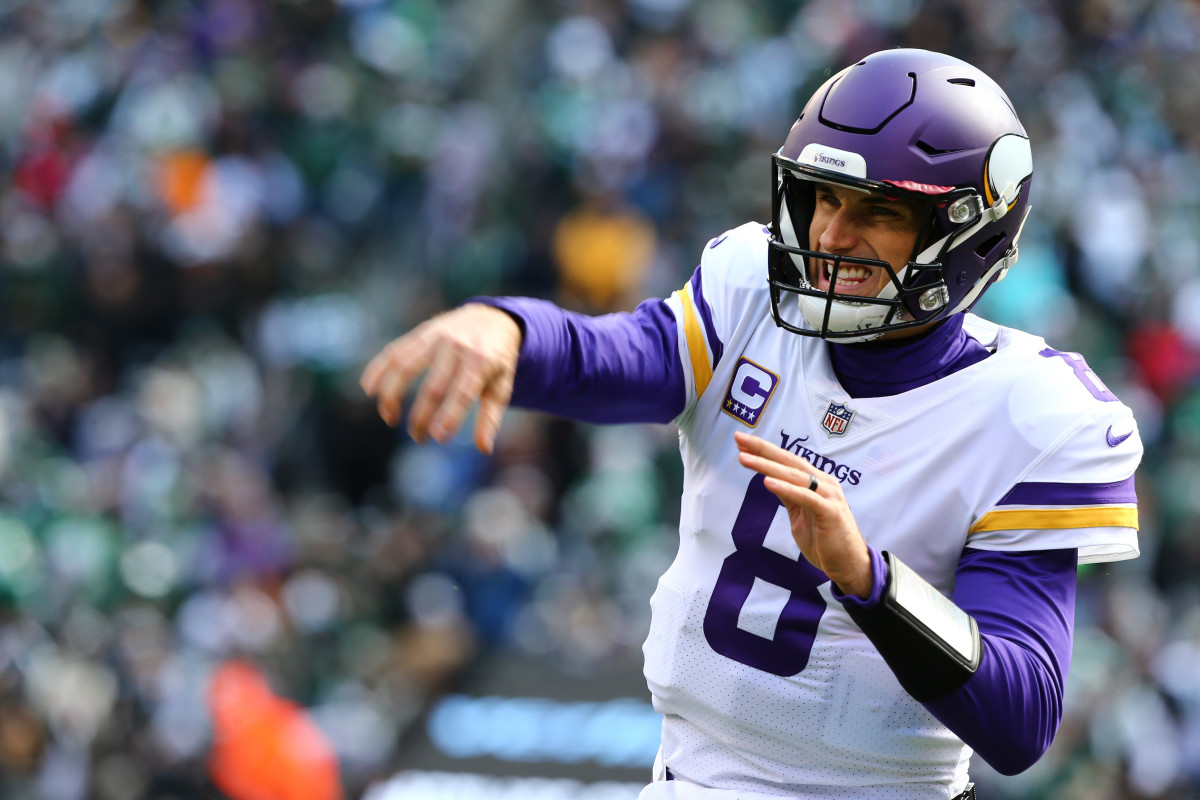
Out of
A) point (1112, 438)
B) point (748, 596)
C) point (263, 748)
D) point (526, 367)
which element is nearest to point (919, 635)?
point (748, 596)

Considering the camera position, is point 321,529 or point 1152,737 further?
point 321,529

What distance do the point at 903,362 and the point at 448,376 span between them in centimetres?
89

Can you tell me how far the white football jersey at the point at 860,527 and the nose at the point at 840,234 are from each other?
22 cm

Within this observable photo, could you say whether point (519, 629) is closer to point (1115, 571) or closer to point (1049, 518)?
point (1115, 571)

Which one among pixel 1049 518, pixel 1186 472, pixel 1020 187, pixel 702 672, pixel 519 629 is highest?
pixel 1020 187

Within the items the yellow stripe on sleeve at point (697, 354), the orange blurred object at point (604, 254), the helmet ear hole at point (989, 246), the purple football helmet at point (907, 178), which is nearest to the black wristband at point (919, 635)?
the purple football helmet at point (907, 178)

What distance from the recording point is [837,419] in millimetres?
2785

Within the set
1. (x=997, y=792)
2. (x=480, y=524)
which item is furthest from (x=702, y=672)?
(x=480, y=524)

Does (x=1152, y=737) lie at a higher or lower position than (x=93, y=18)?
lower

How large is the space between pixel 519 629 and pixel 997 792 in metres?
2.94

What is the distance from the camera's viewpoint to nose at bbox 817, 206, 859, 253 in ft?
9.04

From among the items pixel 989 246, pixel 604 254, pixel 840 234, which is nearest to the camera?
pixel 840 234

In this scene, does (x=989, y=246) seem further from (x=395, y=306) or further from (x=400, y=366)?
(x=395, y=306)

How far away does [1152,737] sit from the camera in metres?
7.34
